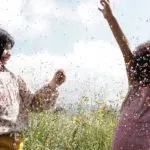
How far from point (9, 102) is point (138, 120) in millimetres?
894

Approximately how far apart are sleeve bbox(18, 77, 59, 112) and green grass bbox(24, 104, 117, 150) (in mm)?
623

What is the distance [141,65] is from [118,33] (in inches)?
9.3

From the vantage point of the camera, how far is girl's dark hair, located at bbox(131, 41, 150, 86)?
280 cm

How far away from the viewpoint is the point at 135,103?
2.80 m

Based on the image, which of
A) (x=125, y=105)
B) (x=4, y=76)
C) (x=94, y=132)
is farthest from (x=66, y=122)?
(x=125, y=105)

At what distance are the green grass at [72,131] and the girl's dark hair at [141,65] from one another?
1.42 m

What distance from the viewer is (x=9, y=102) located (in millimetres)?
3189

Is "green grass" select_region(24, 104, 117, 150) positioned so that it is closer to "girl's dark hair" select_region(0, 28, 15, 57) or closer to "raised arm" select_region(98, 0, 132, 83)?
"girl's dark hair" select_region(0, 28, 15, 57)

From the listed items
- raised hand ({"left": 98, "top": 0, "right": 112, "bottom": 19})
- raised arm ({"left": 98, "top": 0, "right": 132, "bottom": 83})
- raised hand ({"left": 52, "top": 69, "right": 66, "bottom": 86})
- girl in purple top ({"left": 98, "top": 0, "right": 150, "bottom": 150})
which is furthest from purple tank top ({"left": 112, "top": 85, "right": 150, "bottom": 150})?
raised hand ({"left": 52, "top": 69, "right": 66, "bottom": 86})

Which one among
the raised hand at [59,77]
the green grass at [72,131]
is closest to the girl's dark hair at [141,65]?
the raised hand at [59,77]

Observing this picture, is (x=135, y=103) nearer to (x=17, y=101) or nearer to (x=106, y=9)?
(x=106, y=9)

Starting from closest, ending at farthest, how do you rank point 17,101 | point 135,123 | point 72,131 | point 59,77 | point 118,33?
point 135,123 < point 118,33 < point 17,101 < point 59,77 < point 72,131

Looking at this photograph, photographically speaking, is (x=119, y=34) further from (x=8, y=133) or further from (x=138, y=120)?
(x=8, y=133)

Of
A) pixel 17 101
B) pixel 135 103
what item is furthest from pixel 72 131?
pixel 135 103
